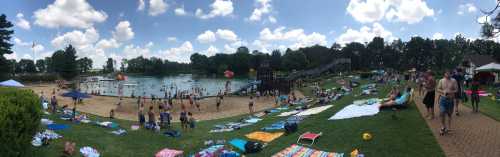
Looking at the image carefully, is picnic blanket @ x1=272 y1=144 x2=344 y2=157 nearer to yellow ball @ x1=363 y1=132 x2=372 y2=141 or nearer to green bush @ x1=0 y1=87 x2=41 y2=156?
yellow ball @ x1=363 y1=132 x2=372 y2=141

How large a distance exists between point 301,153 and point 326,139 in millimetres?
1846

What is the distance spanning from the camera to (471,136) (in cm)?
930

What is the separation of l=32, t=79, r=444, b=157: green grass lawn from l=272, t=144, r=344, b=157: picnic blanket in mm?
494

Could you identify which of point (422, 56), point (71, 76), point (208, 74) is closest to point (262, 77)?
point (422, 56)

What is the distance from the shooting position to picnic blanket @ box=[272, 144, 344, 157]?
979 cm

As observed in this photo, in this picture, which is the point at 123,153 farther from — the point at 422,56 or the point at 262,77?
the point at 422,56

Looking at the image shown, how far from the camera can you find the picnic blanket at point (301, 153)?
32.1 ft

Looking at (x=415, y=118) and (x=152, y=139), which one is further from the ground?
(x=415, y=118)

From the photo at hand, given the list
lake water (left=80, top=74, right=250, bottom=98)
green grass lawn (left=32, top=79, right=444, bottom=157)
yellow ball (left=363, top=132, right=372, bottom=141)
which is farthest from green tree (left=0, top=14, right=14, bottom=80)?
yellow ball (left=363, top=132, right=372, bottom=141)

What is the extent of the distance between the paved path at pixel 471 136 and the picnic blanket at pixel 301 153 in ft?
9.61

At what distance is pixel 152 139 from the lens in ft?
49.1

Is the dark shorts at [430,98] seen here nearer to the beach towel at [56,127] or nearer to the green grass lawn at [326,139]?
the green grass lawn at [326,139]

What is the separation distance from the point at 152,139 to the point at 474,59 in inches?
2163

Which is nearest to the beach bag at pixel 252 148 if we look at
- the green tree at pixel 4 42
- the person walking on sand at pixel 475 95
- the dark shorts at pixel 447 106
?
the dark shorts at pixel 447 106
